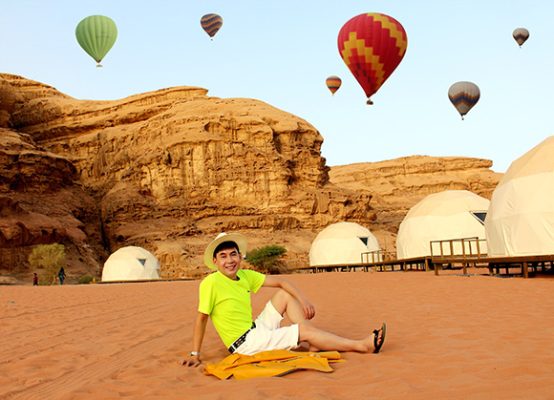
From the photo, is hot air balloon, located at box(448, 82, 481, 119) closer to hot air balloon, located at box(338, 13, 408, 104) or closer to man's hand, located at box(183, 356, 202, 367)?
hot air balloon, located at box(338, 13, 408, 104)

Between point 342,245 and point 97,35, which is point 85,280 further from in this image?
point 97,35

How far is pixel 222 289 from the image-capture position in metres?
5.62

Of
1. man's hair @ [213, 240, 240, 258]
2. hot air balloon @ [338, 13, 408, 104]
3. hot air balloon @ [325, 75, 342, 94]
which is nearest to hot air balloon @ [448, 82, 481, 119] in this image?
hot air balloon @ [325, 75, 342, 94]

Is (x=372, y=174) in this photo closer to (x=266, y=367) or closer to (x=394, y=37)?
(x=394, y=37)

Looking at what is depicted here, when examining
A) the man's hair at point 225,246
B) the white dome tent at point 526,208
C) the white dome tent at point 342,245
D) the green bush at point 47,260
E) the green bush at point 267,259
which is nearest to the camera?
the man's hair at point 225,246

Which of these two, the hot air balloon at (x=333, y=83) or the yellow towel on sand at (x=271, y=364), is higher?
the hot air balloon at (x=333, y=83)

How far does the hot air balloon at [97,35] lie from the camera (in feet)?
172

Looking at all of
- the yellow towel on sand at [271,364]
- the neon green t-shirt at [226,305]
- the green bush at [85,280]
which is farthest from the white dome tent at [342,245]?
the yellow towel on sand at [271,364]

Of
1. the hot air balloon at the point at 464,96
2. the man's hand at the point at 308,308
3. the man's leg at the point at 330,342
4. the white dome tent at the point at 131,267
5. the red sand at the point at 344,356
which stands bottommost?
the red sand at the point at 344,356

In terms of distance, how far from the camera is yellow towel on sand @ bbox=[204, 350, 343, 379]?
16.1 feet

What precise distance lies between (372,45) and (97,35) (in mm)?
33931

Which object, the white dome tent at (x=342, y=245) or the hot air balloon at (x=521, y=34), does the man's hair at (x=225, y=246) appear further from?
the hot air balloon at (x=521, y=34)

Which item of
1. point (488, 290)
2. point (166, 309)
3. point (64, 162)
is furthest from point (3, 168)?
point (488, 290)

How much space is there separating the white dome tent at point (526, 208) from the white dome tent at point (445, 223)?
8284mm
